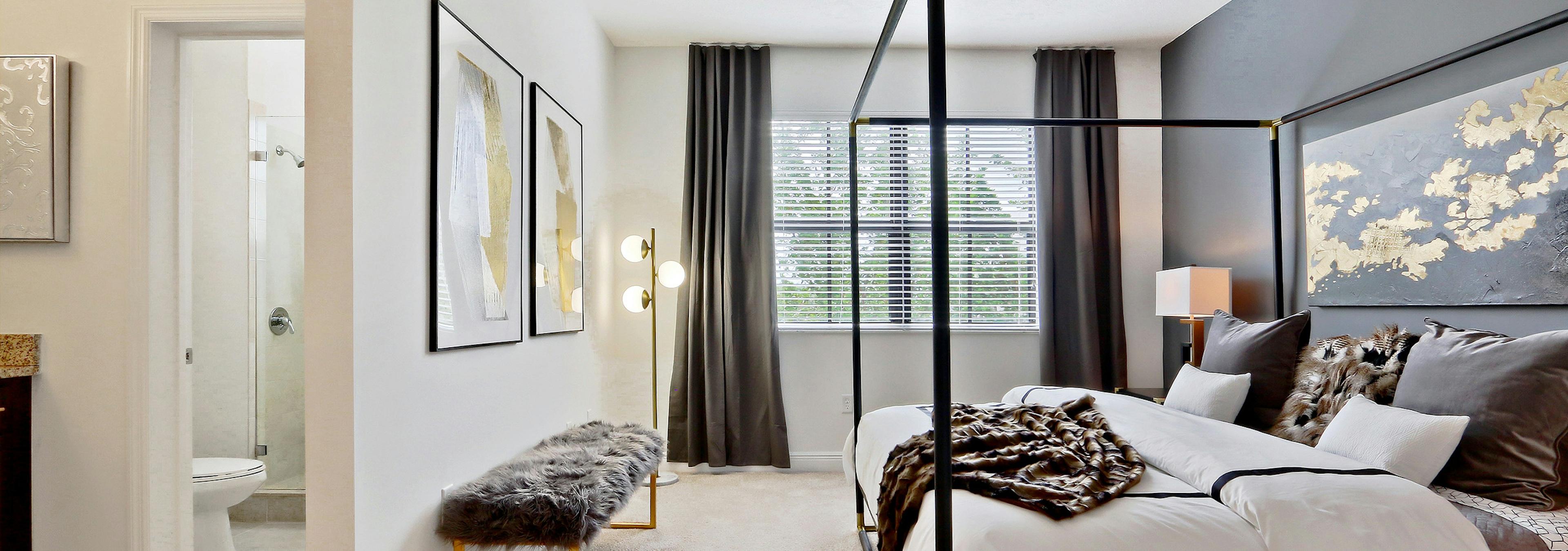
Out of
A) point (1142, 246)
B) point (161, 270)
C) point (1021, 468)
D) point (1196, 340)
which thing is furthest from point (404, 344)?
point (1142, 246)

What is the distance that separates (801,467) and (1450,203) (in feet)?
10.4

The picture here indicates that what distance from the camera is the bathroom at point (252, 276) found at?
124 inches

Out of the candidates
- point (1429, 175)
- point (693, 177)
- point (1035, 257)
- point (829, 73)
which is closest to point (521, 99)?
point (693, 177)

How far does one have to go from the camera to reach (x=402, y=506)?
1.95 meters

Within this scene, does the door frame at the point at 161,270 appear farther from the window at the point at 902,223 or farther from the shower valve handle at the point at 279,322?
the window at the point at 902,223

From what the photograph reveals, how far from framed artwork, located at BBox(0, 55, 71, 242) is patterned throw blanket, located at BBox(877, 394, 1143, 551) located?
2592 mm

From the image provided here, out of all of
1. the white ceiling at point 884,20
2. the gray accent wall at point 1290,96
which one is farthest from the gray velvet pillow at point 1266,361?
the white ceiling at point 884,20

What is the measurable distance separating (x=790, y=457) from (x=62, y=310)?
10.6ft

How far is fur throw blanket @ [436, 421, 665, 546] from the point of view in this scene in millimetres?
2105

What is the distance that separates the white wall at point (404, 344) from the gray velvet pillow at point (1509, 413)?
284cm

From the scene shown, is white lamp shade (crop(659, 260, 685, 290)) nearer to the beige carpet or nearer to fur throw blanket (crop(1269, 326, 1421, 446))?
the beige carpet

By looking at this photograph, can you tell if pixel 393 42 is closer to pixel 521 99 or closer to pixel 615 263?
pixel 521 99

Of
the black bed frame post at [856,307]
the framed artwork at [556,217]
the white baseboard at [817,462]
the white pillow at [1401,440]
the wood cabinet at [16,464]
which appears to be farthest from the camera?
the white baseboard at [817,462]

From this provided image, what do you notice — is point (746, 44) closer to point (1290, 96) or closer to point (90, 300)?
point (1290, 96)
